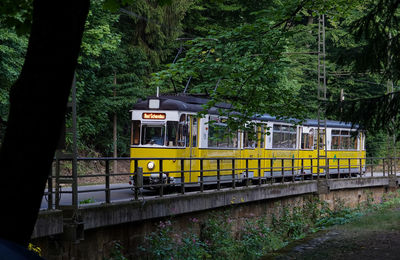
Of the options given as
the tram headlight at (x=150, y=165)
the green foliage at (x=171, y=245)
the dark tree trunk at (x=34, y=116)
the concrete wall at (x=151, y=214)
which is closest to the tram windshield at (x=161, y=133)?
the tram headlight at (x=150, y=165)

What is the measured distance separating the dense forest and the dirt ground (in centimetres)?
325

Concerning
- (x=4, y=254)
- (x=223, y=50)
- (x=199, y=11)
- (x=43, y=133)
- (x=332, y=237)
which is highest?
(x=199, y=11)

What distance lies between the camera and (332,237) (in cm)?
1752

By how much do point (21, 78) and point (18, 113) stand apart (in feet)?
0.93

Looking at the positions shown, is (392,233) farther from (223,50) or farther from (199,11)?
(199,11)

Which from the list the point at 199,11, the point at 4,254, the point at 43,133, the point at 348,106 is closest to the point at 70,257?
the point at 348,106

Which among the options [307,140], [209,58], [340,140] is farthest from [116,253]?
[340,140]

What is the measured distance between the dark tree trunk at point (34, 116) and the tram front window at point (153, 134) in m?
14.2

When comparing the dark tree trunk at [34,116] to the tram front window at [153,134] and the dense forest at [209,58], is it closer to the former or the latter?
the dense forest at [209,58]

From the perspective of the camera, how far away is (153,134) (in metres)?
19.4

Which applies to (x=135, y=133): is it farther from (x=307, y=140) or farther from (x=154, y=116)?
(x=307, y=140)

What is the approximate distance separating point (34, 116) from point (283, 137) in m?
24.0

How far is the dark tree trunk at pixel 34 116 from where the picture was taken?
4.94 meters

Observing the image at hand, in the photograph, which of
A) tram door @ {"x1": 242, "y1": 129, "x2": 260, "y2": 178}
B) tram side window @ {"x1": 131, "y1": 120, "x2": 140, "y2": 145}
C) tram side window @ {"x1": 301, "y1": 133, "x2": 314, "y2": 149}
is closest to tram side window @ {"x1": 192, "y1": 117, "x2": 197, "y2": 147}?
tram side window @ {"x1": 131, "y1": 120, "x2": 140, "y2": 145}
